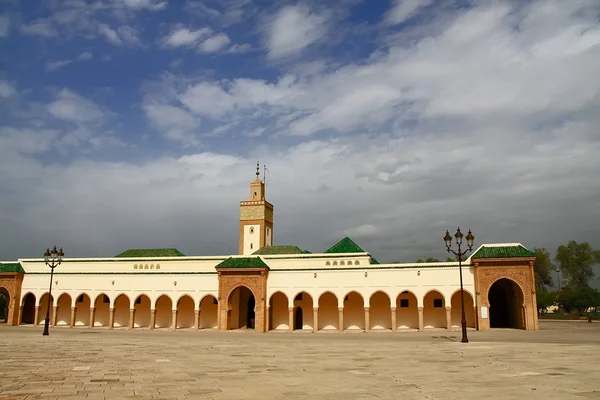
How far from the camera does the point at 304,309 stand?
37750mm

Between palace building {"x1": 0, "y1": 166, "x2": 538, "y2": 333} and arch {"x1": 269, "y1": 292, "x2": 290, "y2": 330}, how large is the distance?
81 mm

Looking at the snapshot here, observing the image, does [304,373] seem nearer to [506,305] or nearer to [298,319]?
[298,319]

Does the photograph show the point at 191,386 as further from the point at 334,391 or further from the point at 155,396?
the point at 334,391

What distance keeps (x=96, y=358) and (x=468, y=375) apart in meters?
12.1

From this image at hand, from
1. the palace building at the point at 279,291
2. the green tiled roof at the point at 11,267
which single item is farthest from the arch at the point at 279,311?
the green tiled roof at the point at 11,267

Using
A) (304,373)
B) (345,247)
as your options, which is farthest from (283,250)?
(304,373)

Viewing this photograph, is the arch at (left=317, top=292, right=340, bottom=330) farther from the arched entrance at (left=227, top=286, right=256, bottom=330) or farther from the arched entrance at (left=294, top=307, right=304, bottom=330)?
the arched entrance at (left=227, top=286, right=256, bottom=330)

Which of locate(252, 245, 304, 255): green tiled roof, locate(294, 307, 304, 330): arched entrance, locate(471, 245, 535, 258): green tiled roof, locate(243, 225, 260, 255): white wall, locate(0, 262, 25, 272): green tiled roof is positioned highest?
locate(243, 225, 260, 255): white wall

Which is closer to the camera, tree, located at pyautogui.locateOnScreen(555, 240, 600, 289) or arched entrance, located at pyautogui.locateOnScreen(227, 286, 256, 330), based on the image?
arched entrance, located at pyautogui.locateOnScreen(227, 286, 256, 330)

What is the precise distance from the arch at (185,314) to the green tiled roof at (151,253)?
16.1 ft

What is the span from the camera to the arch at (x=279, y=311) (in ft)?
124

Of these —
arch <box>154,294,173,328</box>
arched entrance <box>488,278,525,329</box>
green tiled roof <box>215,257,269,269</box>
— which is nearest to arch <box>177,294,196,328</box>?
arch <box>154,294,173,328</box>

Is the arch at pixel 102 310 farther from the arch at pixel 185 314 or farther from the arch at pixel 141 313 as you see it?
the arch at pixel 185 314

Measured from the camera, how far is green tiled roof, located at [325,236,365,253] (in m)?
38.9
